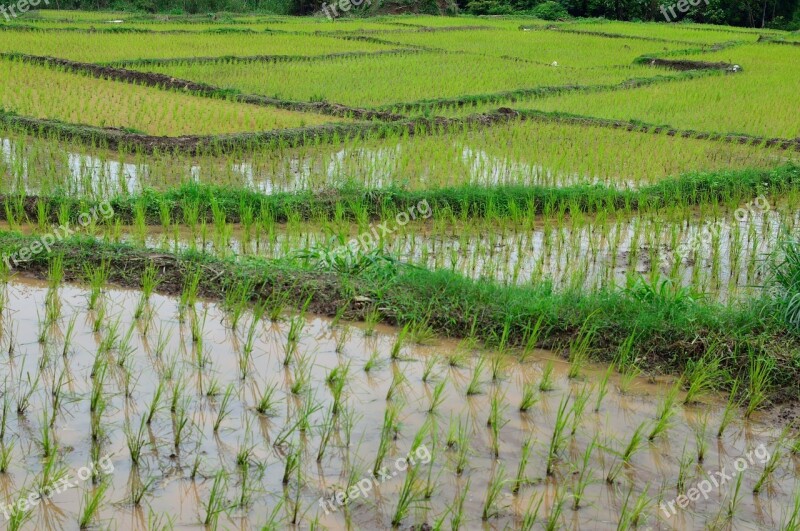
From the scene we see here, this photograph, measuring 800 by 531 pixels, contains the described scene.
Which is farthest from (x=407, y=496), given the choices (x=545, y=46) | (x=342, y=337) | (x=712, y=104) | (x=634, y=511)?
(x=545, y=46)

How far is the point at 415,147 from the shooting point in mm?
9062

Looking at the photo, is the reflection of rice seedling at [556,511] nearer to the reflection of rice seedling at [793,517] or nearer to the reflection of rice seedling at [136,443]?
the reflection of rice seedling at [793,517]

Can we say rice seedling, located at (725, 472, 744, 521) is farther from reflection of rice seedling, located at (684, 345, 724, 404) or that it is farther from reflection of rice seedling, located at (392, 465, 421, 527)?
reflection of rice seedling, located at (392, 465, 421, 527)

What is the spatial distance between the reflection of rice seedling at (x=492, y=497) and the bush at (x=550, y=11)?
28.3 m

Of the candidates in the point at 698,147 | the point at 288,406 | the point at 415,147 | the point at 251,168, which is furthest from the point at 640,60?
the point at 288,406

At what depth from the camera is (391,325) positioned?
4523 mm

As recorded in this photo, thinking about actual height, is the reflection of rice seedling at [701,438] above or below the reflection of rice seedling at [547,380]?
below

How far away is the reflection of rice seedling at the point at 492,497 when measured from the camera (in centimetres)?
287

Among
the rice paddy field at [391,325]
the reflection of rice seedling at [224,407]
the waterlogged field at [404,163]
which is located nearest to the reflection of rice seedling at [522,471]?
the rice paddy field at [391,325]

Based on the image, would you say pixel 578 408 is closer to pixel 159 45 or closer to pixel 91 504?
pixel 91 504

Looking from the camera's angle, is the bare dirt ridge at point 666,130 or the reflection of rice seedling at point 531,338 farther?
the bare dirt ridge at point 666,130

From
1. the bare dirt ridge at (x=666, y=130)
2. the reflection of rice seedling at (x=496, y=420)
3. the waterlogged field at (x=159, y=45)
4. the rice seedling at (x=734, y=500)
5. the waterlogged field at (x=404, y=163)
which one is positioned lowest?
the rice seedling at (x=734, y=500)

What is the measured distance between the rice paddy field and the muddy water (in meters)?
0.01

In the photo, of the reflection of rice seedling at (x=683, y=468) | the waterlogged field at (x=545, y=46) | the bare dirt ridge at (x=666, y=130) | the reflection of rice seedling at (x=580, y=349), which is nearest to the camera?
the reflection of rice seedling at (x=683, y=468)
